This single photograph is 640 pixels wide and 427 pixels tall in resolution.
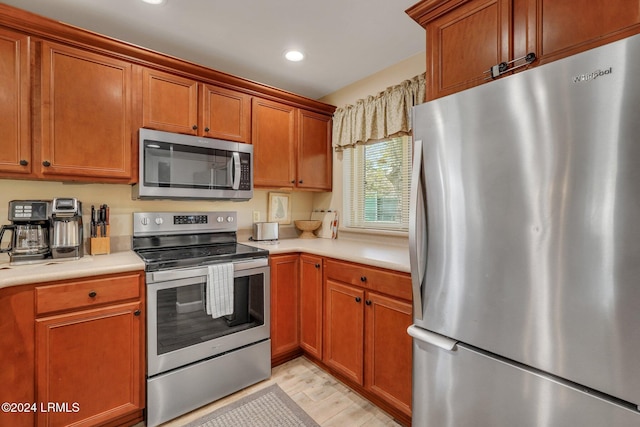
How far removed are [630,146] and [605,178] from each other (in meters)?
0.10

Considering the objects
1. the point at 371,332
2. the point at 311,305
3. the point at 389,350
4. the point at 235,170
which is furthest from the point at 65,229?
the point at 389,350

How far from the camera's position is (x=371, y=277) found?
1.86 metres

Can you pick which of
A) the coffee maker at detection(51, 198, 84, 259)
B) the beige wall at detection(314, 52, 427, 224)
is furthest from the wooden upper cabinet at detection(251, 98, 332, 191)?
the coffee maker at detection(51, 198, 84, 259)

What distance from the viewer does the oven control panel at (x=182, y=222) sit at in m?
2.25

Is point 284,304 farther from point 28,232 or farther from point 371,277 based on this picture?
point 28,232

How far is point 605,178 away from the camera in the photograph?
894mm

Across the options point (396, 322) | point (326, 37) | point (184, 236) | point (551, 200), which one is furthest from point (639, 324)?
point (184, 236)

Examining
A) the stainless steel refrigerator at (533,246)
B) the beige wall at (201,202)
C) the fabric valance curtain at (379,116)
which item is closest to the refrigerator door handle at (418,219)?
the stainless steel refrigerator at (533,246)

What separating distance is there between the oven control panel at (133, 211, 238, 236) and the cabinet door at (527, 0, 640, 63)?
7.51 feet

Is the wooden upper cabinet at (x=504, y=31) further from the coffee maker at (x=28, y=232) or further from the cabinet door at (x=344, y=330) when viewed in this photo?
the coffee maker at (x=28, y=232)

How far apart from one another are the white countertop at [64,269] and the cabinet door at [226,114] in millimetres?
1056

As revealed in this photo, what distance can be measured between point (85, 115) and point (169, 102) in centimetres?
50

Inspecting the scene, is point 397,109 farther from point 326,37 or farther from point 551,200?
point 551,200

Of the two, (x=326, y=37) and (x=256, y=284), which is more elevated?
(x=326, y=37)
